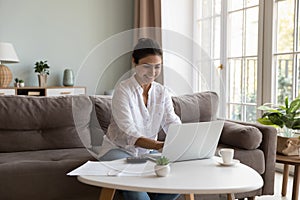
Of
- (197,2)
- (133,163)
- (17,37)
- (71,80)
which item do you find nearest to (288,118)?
(133,163)

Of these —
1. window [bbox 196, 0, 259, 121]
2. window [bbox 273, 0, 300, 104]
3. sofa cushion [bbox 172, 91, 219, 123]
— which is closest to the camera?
sofa cushion [bbox 172, 91, 219, 123]

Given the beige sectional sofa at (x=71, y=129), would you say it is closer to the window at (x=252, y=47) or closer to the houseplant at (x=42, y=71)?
the window at (x=252, y=47)

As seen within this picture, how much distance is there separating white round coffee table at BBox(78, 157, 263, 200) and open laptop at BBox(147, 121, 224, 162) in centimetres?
6

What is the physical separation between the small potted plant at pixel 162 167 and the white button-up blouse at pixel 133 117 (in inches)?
10.2

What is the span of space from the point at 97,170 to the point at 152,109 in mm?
432

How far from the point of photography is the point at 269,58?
11.6ft

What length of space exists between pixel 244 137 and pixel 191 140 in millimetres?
898

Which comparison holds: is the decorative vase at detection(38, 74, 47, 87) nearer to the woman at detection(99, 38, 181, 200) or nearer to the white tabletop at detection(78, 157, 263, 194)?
the woman at detection(99, 38, 181, 200)

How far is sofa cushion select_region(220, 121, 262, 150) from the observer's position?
2377mm

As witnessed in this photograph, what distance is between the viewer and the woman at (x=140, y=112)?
1605 millimetres

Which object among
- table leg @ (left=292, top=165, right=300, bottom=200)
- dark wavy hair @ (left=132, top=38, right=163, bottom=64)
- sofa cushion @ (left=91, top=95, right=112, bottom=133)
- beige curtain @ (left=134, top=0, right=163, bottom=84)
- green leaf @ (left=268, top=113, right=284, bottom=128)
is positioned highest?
beige curtain @ (left=134, top=0, right=163, bottom=84)

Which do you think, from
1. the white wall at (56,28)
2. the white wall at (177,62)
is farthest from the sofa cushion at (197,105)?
the white wall at (56,28)

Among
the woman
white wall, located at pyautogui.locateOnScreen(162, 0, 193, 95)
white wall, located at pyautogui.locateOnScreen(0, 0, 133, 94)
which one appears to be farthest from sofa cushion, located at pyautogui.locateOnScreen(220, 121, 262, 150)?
white wall, located at pyautogui.locateOnScreen(0, 0, 133, 94)

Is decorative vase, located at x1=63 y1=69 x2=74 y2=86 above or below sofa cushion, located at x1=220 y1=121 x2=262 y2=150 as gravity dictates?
above
